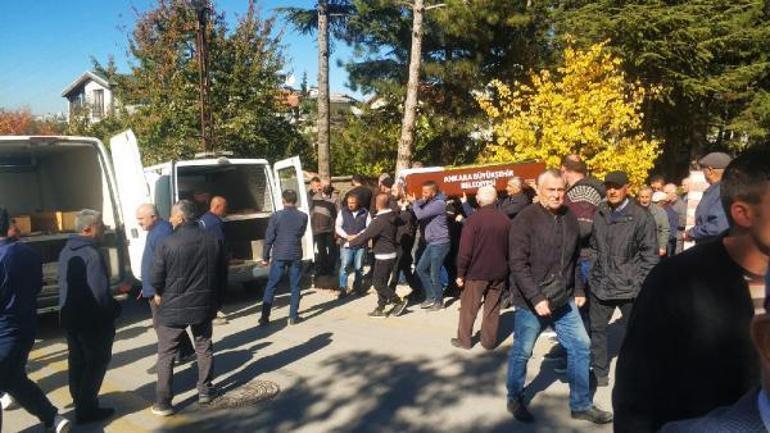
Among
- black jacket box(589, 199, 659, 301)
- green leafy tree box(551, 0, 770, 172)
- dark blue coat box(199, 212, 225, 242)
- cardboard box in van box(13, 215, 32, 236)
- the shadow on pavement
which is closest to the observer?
the shadow on pavement

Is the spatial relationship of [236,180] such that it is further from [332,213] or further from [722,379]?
[722,379]

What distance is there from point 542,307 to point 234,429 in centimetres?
254

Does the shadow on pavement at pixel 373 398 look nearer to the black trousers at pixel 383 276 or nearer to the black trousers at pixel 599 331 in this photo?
the black trousers at pixel 599 331

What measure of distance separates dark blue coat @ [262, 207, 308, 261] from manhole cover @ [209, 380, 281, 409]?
7.89 feet

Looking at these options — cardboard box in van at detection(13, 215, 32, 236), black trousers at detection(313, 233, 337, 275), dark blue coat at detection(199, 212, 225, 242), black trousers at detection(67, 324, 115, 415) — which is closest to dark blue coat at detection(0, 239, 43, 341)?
black trousers at detection(67, 324, 115, 415)

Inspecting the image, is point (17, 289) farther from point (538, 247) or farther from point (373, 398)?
point (538, 247)

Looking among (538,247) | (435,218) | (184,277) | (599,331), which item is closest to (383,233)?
(435,218)

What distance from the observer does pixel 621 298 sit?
533 centimetres

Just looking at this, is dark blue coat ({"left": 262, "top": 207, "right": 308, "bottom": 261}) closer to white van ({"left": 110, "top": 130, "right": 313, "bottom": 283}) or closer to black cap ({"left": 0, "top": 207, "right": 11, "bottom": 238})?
white van ({"left": 110, "top": 130, "right": 313, "bottom": 283})

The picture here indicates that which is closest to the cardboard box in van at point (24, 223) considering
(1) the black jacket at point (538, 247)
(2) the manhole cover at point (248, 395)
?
(2) the manhole cover at point (248, 395)

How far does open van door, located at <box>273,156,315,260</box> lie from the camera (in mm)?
9836

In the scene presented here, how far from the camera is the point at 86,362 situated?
501cm

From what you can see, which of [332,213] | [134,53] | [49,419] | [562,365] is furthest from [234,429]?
[134,53]

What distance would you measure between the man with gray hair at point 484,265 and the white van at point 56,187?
15.0 feet
